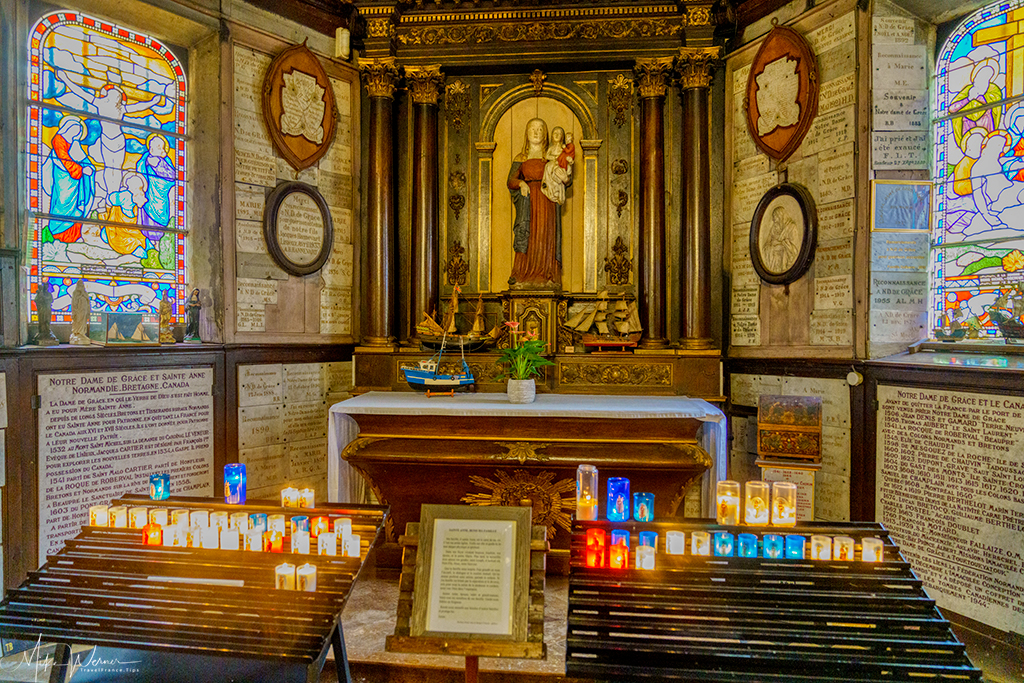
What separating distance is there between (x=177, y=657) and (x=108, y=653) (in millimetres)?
343

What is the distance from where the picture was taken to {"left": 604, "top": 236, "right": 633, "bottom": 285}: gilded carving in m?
6.07

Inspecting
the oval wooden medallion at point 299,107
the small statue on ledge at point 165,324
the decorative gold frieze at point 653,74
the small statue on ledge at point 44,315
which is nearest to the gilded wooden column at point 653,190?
the decorative gold frieze at point 653,74

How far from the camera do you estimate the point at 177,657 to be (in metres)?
3.16

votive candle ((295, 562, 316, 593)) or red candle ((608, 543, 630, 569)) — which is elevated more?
red candle ((608, 543, 630, 569))

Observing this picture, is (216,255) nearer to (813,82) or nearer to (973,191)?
(813,82)

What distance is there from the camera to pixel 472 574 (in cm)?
230

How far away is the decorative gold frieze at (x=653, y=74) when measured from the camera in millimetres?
5727

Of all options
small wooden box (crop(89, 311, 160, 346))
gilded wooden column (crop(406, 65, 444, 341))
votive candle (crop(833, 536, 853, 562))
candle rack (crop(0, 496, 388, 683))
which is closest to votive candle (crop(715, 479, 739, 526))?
votive candle (crop(833, 536, 853, 562))

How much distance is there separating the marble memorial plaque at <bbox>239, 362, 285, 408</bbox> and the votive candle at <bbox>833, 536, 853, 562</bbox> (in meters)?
4.86

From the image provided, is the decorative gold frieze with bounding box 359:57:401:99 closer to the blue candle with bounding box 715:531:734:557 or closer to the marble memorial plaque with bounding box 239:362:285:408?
the marble memorial plaque with bounding box 239:362:285:408

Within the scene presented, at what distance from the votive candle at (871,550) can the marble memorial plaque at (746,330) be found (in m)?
3.42

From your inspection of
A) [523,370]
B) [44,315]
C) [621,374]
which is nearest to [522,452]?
[523,370]

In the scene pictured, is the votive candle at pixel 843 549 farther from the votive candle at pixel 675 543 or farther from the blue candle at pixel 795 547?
the votive candle at pixel 675 543

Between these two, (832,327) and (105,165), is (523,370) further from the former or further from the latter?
(105,165)
